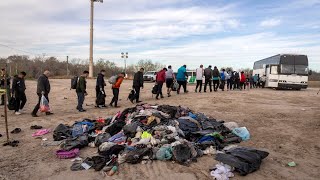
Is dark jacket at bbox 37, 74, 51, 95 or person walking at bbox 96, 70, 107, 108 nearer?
dark jacket at bbox 37, 74, 51, 95

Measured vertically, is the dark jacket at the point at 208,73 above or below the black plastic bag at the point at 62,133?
above

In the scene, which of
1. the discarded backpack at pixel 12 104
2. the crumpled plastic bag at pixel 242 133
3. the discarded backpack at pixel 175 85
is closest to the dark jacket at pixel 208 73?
the discarded backpack at pixel 175 85

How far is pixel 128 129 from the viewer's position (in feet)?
27.0

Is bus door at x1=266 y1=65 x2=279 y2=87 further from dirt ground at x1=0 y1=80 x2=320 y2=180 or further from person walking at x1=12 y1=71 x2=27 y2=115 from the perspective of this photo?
person walking at x1=12 y1=71 x2=27 y2=115

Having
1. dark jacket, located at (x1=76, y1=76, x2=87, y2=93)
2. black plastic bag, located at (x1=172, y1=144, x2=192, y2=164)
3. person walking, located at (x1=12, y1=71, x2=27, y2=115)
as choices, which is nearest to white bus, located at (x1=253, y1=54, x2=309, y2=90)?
dark jacket, located at (x1=76, y1=76, x2=87, y2=93)

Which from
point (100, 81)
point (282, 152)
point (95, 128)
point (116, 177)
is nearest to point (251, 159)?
point (282, 152)

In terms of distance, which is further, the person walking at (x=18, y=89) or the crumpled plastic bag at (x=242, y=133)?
the person walking at (x=18, y=89)

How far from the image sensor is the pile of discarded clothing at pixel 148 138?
6703mm

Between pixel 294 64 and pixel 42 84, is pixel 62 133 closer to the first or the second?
pixel 42 84

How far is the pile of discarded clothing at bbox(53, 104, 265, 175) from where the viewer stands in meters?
6.70

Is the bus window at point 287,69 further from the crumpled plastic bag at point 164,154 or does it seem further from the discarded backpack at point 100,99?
the crumpled plastic bag at point 164,154

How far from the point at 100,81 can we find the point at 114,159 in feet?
26.2

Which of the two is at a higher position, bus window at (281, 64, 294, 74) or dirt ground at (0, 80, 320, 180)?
bus window at (281, 64, 294, 74)

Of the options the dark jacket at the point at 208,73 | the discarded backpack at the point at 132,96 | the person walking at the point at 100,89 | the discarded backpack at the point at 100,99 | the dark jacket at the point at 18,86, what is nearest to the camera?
the dark jacket at the point at 18,86
